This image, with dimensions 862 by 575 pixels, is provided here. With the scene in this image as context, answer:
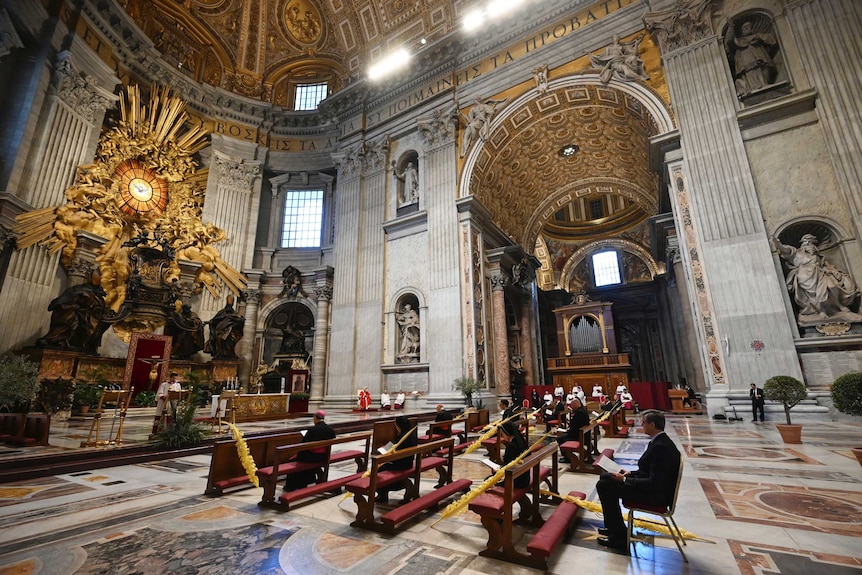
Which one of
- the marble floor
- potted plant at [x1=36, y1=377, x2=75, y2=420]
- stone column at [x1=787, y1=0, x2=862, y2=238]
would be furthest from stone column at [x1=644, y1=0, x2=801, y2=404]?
potted plant at [x1=36, y1=377, x2=75, y2=420]

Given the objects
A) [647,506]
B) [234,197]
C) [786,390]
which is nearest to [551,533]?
[647,506]

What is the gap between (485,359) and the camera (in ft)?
43.0

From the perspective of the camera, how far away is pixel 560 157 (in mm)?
17125

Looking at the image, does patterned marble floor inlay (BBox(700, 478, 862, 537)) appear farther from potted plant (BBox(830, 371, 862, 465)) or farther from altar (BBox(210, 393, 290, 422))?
altar (BBox(210, 393, 290, 422))

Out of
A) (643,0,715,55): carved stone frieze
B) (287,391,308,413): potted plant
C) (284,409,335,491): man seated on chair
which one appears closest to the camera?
(284,409,335,491): man seated on chair

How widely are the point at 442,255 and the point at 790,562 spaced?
1212cm

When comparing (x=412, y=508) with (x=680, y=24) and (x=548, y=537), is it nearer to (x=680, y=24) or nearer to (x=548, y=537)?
(x=548, y=537)

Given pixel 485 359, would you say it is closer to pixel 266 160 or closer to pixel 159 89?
pixel 266 160

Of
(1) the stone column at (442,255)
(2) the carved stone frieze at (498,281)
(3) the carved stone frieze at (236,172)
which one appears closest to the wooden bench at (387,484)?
(1) the stone column at (442,255)

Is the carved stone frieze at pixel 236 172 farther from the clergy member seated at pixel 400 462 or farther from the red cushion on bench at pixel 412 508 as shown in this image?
the red cushion on bench at pixel 412 508

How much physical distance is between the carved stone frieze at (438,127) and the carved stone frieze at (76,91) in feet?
36.6

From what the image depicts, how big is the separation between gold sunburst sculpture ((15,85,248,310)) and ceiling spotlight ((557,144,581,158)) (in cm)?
1495

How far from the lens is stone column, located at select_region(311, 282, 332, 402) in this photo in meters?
15.7

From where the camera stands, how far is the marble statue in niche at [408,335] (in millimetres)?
13922
